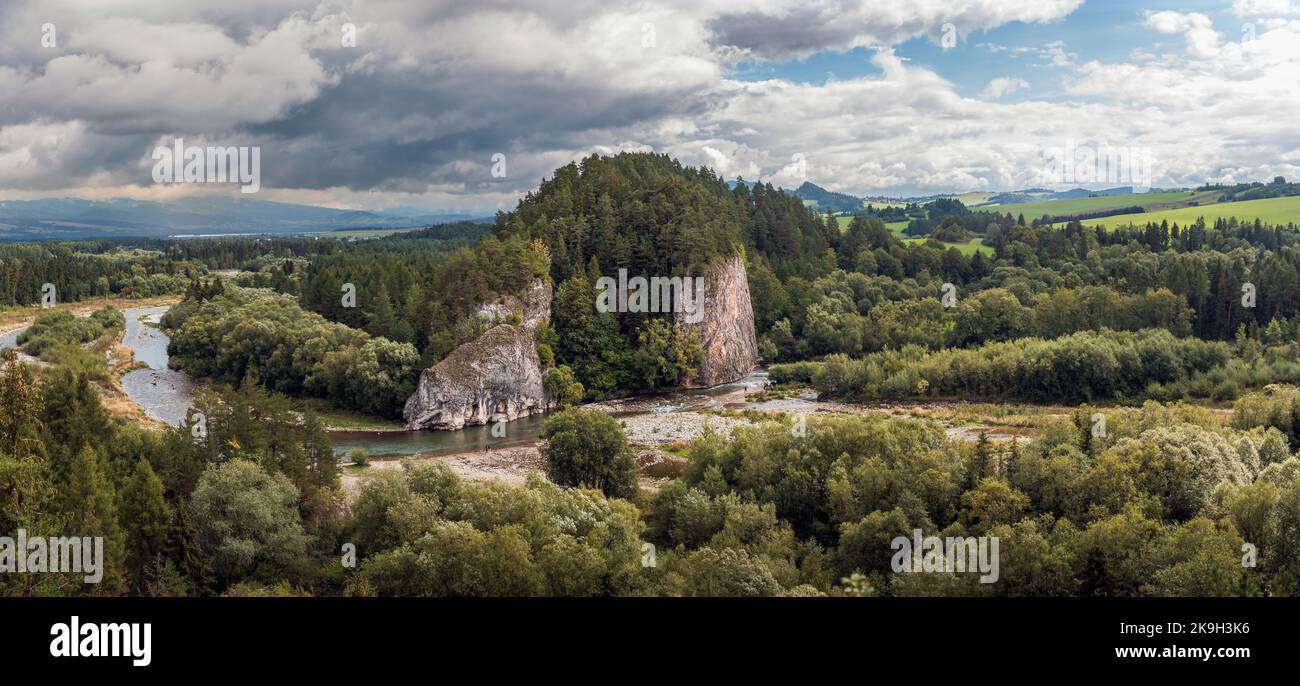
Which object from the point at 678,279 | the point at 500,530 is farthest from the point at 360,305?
the point at 500,530

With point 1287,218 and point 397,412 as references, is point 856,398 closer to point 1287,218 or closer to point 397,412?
point 397,412

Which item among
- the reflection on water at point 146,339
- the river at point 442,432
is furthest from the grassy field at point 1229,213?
the reflection on water at point 146,339

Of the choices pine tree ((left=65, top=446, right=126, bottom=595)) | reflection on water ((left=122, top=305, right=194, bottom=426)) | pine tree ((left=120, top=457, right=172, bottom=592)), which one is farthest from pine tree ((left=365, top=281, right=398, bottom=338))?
pine tree ((left=65, top=446, right=126, bottom=595))

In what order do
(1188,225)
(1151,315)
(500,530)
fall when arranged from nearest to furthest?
(500,530), (1151,315), (1188,225)

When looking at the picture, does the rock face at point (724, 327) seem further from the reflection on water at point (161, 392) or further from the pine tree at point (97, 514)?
the pine tree at point (97, 514)
